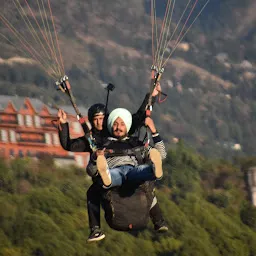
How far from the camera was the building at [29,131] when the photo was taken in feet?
452

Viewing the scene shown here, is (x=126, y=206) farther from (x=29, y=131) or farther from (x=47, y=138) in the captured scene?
(x=29, y=131)

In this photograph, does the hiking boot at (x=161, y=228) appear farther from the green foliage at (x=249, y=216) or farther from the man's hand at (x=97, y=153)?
the green foliage at (x=249, y=216)

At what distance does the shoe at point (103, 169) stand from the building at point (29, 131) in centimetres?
12463

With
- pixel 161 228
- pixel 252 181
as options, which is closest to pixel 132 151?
pixel 161 228

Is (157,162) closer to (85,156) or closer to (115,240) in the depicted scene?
(115,240)

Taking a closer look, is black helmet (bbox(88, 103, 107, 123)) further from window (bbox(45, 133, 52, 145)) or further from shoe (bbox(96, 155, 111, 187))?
window (bbox(45, 133, 52, 145))

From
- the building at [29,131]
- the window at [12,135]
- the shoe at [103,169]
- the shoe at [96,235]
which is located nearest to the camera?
the shoe at [103,169]

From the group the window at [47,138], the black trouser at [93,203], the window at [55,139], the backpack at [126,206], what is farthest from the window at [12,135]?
the backpack at [126,206]

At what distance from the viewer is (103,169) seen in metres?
11.0

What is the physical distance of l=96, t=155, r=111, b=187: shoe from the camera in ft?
35.8

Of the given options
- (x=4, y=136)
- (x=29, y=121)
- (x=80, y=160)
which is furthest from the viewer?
(x=80, y=160)

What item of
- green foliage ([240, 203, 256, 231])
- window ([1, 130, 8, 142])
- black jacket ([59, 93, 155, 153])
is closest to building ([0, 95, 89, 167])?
window ([1, 130, 8, 142])

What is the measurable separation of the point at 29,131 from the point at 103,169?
13164cm

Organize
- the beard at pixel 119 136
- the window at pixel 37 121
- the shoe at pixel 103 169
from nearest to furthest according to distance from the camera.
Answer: the shoe at pixel 103 169 < the beard at pixel 119 136 < the window at pixel 37 121
